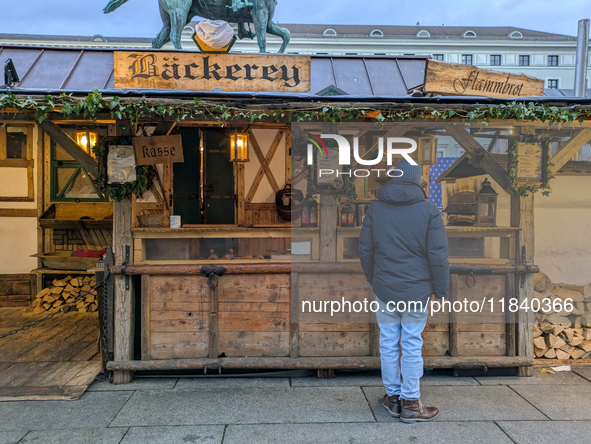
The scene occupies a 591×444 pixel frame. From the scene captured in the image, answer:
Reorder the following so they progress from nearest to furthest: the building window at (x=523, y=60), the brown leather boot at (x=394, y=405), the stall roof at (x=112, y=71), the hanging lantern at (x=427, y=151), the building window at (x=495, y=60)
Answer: the brown leather boot at (x=394, y=405) < the stall roof at (x=112, y=71) < the hanging lantern at (x=427, y=151) < the building window at (x=495, y=60) < the building window at (x=523, y=60)

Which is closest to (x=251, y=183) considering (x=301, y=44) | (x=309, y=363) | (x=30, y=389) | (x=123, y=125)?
(x=123, y=125)

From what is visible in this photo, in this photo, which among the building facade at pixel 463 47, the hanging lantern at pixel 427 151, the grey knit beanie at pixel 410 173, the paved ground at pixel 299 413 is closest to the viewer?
the paved ground at pixel 299 413

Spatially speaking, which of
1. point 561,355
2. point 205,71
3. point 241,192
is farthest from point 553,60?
point 205,71

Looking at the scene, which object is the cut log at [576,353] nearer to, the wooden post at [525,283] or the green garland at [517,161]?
the wooden post at [525,283]

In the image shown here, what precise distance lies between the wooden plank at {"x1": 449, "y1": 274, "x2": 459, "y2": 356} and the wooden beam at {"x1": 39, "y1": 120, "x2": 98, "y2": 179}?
398 cm

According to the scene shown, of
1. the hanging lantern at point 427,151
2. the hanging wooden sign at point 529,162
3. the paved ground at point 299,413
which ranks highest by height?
the hanging lantern at point 427,151

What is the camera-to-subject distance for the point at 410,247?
3652mm

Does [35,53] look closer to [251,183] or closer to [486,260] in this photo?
[251,183]

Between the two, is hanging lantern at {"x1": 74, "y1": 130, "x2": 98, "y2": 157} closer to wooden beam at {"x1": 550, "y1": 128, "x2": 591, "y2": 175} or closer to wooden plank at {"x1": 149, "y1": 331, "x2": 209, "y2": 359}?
wooden plank at {"x1": 149, "y1": 331, "x2": 209, "y2": 359}

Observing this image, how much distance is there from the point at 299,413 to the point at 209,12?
18.2ft

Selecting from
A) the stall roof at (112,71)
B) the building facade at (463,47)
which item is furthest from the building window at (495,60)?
the stall roof at (112,71)

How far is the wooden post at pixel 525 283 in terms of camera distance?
4793 mm

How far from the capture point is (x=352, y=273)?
478cm

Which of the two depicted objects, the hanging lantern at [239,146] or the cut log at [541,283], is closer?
the cut log at [541,283]
